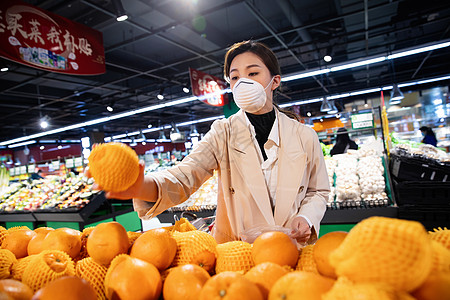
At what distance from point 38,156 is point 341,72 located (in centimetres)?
2523

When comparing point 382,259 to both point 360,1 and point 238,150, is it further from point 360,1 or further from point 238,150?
point 360,1

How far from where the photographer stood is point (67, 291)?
2.11ft

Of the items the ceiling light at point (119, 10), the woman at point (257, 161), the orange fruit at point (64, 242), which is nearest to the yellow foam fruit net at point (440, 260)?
the woman at point (257, 161)

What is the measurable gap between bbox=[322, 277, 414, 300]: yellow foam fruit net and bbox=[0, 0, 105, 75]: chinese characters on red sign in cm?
383

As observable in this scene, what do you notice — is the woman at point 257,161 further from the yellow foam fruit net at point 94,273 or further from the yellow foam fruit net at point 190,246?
the yellow foam fruit net at point 94,273

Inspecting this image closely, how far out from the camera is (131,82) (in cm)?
1322

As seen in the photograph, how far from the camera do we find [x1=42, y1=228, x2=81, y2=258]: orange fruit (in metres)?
1.05

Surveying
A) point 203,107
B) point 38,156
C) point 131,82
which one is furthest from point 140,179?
point 38,156

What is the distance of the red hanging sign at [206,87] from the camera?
747 cm

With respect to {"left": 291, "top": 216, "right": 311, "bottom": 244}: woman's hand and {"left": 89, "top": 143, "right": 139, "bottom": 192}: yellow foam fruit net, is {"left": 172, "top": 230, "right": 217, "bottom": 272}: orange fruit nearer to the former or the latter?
{"left": 89, "top": 143, "right": 139, "bottom": 192}: yellow foam fruit net

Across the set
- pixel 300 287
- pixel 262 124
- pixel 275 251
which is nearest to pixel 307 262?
pixel 275 251

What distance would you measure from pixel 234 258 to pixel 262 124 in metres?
1.11

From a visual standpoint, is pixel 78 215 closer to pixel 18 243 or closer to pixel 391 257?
pixel 18 243

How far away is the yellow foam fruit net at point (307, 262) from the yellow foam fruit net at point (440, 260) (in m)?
0.29
